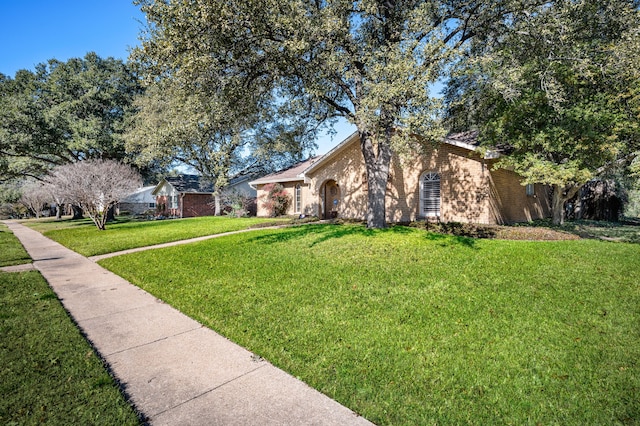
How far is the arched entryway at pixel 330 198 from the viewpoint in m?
21.1

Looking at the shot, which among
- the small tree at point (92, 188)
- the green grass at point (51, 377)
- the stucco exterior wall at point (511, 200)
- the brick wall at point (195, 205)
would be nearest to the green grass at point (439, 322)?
the green grass at point (51, 377)

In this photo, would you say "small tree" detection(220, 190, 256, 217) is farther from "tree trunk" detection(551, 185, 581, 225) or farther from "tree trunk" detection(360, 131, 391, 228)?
"tree trunk" detection(551, 185, 581, 225)

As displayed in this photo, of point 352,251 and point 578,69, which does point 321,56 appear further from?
point 578,69

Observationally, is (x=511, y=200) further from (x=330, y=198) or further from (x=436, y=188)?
(x=330, y=198)

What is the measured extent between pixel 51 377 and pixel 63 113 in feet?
104

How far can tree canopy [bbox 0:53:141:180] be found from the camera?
967 inches

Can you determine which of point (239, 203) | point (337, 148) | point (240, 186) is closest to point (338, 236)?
point (337, 148)

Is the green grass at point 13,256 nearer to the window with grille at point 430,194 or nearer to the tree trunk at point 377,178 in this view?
the tree trunk at point 377,178

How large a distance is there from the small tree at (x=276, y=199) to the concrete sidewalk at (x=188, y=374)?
18.4 meters

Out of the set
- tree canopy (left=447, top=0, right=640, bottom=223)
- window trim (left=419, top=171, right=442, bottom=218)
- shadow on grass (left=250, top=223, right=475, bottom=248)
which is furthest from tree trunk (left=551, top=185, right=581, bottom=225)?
shadow on grass (left=250, top=223, right=475, bottom=248)

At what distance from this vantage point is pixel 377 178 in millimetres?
13422

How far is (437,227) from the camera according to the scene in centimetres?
1318

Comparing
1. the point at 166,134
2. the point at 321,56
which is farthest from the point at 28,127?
the point at 321,56

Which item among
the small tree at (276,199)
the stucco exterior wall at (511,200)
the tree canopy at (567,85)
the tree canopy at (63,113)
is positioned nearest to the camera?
the tree canopy at (567,85)
